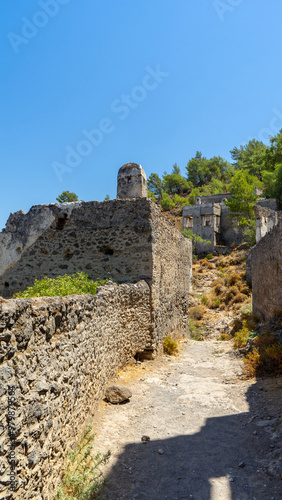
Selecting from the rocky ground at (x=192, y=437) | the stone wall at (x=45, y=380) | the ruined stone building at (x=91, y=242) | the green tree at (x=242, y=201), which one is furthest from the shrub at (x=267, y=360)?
the green tree at (x=242, y=201)

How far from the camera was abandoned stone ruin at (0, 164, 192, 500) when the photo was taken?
2.61 metres

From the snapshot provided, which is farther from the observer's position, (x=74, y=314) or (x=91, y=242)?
(x=91, y=242)

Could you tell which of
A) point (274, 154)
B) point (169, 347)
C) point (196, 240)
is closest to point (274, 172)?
point (274, 154)

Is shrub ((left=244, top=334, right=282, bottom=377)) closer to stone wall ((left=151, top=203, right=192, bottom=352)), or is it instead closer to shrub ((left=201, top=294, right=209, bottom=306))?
stone wall ((left=151, top=203, right=192, bottom=352))

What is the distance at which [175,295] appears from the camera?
38.7ft

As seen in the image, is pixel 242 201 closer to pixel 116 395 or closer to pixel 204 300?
pixel 204 300

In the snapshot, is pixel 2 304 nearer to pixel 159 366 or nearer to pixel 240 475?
pixel 240 475

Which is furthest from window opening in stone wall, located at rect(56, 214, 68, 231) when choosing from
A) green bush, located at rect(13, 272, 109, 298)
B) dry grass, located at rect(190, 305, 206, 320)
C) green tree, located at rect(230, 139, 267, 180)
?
green tree, located at rect(230, 139, 267, 180)

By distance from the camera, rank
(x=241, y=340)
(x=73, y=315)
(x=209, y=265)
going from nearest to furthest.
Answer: (x=73, y=315) < (x=241, y=340) < (x=209, y=265)

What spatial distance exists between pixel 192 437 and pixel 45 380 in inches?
94.9

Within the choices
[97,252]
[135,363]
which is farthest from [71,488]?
[97,252]

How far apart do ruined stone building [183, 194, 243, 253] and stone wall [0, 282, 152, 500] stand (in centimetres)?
3602

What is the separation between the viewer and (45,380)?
3.07 m

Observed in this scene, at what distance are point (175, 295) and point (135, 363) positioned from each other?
171 inches
